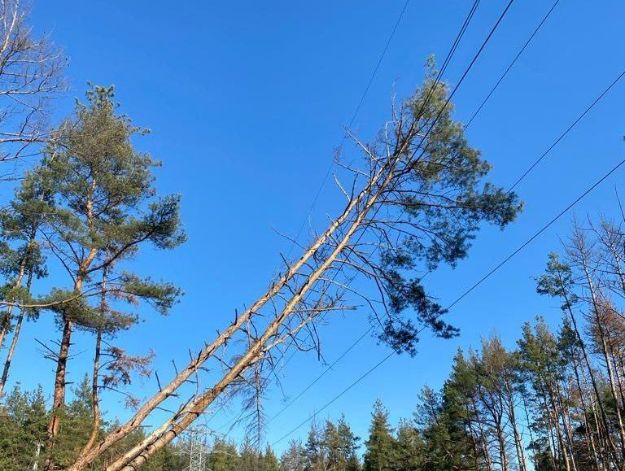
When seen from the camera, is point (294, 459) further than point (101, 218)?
Yes

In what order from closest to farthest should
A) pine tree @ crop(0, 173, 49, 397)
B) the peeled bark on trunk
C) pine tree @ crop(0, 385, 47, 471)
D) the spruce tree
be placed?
1. the peeled bark on trunk
2. pine tree @ crop(0, 173, 49, 397)
3. pine tree @ crop(0, 385, 47, 471)
4. the spruce tree

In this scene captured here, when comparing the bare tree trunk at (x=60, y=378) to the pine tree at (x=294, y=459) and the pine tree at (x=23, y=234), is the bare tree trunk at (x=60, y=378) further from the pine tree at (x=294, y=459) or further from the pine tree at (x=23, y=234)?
the pine tree at (x=294, y=459)

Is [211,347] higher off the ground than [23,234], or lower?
lower

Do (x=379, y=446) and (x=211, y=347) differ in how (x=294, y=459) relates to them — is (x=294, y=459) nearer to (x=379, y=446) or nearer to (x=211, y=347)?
(x=379, y=446)

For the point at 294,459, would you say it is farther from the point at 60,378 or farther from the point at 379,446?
the point at 60,378

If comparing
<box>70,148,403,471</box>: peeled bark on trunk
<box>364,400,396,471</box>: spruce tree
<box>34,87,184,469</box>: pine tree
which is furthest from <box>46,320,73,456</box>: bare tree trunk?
<box>364,400,396,471</box>: spruce tree

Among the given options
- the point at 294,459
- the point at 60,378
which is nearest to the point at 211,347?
the point at 60,378

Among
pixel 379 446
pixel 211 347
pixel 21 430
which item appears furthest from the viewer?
pixel 379 446

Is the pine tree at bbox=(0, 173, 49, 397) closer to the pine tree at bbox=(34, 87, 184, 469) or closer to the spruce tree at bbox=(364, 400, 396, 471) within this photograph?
the pine tree at bbox=(34, 87, 184, 469)

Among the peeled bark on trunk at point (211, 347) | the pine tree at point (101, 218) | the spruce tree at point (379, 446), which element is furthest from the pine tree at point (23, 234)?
the spruce tree at point (379, 446)

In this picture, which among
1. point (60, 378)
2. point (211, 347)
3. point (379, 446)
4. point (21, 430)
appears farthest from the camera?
point (379, 446)

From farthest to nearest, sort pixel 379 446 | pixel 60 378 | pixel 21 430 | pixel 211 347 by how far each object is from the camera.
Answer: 1. pixel 379 446
2. pixel 21 430
3. pixel 60 378
4. pixel 211 347

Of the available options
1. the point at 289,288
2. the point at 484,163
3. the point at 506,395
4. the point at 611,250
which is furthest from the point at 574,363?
the point at 289,288

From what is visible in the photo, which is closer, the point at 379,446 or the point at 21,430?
the point at 21,430
